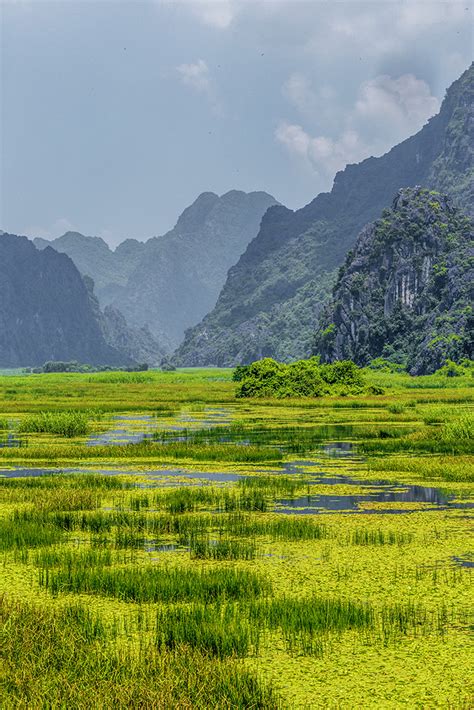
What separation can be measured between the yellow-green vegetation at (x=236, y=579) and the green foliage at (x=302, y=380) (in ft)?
147

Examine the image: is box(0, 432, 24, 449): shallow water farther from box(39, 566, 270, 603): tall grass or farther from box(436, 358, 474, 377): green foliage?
box(436, 358, 474, 377): green foliage

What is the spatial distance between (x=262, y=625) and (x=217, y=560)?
3.61m

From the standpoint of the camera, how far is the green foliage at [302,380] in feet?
246

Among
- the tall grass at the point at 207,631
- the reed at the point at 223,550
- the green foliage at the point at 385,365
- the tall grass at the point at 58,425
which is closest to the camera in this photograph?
the tall grass at the point at 207,631

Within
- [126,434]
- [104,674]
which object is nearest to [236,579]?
[104,674]

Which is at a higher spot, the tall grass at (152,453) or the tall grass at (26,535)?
the tall grass at (152,453)

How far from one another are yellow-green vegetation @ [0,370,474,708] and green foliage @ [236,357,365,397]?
44714 mm

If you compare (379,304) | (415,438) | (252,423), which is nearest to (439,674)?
(415,438)

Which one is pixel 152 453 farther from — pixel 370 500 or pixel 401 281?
pixel 401 281

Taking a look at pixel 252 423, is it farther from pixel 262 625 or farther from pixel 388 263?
pixel 388 263

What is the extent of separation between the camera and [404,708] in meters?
8.66

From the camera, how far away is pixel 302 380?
7525 centimetres

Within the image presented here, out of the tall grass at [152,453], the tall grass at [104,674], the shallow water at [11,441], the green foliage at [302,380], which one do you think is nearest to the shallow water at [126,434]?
the tall grass at [152,453]

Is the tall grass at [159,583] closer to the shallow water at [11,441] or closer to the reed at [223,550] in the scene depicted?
the reed at [223,550]
